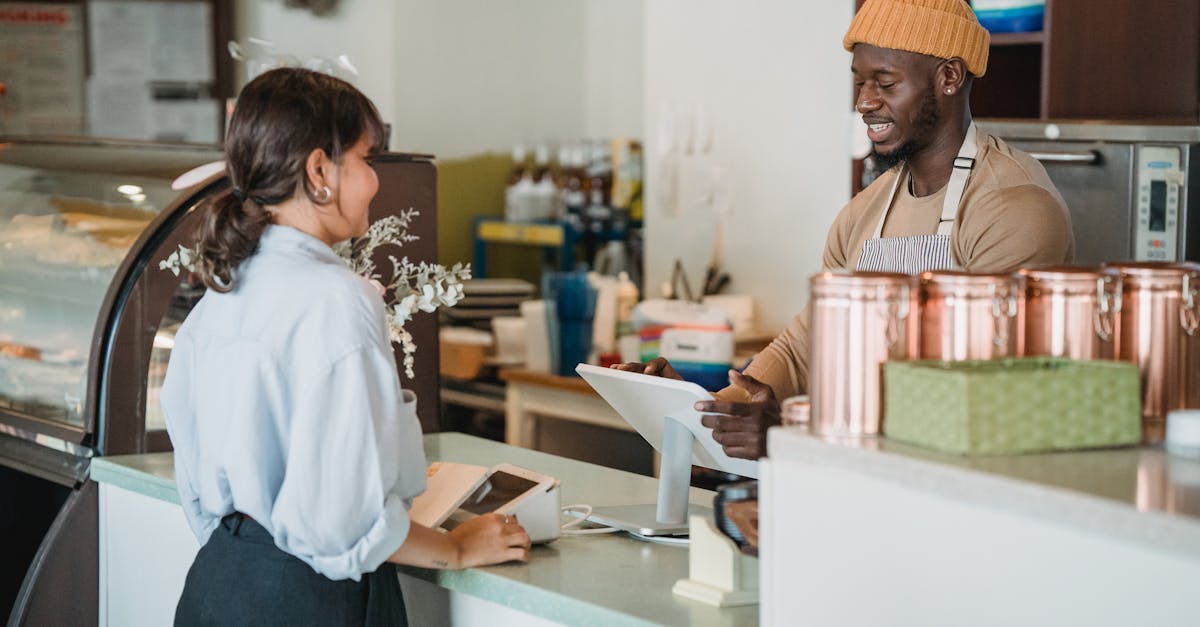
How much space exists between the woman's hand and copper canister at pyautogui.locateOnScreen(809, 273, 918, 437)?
0.63 meters

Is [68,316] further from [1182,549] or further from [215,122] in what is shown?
[215,122]

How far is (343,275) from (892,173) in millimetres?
1235

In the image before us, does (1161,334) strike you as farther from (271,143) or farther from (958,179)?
(271,143)

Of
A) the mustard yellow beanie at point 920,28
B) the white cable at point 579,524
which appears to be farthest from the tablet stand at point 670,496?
the mustard yellow beanie at point 920,28

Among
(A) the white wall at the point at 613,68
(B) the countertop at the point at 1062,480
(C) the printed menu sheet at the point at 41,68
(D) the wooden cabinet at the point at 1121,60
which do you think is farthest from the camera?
(C) the printed menu sheet at the point at 41,68

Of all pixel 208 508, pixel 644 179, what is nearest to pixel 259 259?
pixel 208 508

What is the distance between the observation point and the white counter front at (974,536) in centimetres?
124

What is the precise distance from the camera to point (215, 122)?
22.4 ft

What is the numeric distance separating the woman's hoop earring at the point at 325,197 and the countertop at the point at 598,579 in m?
0.55

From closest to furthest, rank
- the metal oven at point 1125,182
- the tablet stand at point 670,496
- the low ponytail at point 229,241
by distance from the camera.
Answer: the low ponytail at point 229,241, the tablet stand at point 670,496, the metal oven at point 1125,182

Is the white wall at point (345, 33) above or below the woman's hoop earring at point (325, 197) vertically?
above

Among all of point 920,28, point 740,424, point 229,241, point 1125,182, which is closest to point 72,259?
point 229,241

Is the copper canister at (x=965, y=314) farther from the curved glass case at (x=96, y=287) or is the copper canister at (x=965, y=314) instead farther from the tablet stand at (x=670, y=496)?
the curved glass case at (x=96, y=287)

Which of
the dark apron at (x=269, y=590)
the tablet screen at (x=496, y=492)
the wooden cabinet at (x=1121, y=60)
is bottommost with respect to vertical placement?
the dark apron at (x=269, y=590)
